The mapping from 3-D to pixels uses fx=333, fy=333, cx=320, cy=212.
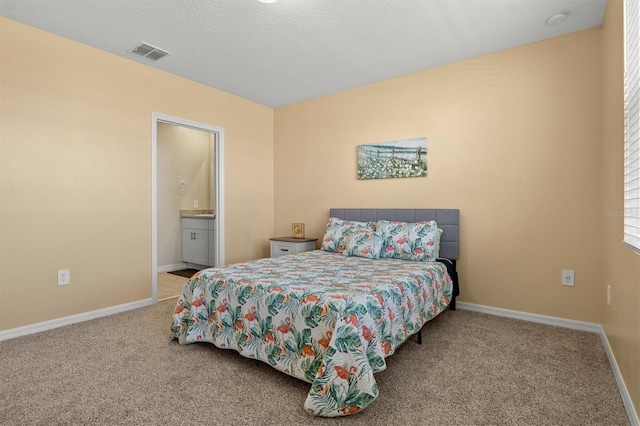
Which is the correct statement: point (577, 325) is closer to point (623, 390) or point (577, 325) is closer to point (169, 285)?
point (623, 390)

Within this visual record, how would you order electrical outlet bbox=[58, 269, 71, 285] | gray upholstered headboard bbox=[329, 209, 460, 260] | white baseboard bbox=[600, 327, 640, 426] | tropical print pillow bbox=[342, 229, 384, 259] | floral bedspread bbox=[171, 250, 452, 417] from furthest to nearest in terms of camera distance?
gray upholstered headboard bbox=[329, 209, 460, 260] → tropical print pillow bbox=[342, 229, 384, 259] → electrical outlet bbox=[58, 269, 71, 285] → floral bedspread bbox=[171, 250, 452, 417] → white baseboard bbox=[600, 327, 640, 426]

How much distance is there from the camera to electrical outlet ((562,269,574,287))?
2801mm

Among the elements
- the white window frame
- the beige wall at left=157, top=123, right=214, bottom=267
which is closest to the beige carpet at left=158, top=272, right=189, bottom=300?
the beige wall at left=157, top=123, right=214, bottom=267

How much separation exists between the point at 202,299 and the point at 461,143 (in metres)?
2.78

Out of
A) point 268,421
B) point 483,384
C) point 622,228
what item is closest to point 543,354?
point 483,384

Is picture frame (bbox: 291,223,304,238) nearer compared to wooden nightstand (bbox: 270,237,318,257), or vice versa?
wooden nightstand (bbox: 270,237,318,257)

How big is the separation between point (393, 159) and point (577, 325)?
226 cm

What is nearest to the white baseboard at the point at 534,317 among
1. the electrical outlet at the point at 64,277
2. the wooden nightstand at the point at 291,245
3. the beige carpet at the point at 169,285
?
the wooden nightstand at the point at 291,245

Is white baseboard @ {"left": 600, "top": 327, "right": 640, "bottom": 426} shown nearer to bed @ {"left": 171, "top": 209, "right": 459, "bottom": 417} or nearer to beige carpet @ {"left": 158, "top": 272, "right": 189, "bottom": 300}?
bed @ {"left": 171, "top": 209, "right": 459, "bottom": 417}

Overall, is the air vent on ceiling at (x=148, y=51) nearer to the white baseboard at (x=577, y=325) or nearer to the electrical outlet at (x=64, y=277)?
the electrical outlet at (x=64, y=277)

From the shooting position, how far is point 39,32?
9.04ft

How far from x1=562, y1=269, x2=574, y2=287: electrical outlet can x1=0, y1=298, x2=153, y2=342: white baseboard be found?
3.96 meters

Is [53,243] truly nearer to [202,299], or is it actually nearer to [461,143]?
[202,299]

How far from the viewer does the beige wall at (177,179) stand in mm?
5465
